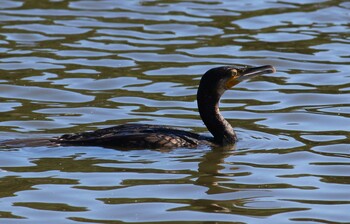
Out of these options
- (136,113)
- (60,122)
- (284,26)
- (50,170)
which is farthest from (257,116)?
(284,26)

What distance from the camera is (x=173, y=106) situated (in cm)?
1473

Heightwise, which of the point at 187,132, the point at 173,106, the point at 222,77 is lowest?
the point at 173,106

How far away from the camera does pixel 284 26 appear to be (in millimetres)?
19047

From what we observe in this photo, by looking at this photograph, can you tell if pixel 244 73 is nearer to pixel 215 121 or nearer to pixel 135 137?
pixel 215 121

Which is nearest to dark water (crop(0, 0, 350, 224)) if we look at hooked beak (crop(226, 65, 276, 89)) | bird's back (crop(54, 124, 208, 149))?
bird's back (crop(54, 124, 208, 149))

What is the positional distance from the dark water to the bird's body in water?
0.45ft

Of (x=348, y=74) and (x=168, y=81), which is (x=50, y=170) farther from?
(x=348, y=74)

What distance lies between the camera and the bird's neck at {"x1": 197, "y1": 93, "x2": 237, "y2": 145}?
12.8 meters

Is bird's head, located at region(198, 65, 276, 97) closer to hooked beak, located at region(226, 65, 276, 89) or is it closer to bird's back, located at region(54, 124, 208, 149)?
→ hooked beak, located at region(226, 65, 276, 89)

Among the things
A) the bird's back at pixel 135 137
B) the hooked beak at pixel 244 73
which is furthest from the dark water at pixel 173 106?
the hooked beak at pixel 244 73

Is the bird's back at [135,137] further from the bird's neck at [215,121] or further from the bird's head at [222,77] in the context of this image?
the bird's head at [222,77]

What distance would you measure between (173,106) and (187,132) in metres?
2.06

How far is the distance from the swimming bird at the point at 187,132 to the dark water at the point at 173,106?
133mm

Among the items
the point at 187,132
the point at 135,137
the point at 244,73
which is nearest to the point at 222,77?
the point at 244,73
